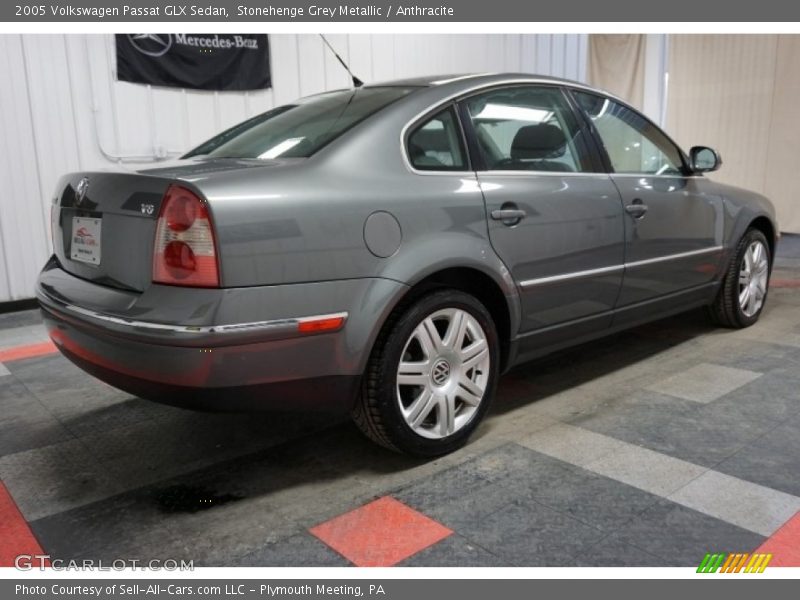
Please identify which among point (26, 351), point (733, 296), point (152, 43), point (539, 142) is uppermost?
point (152, 43)

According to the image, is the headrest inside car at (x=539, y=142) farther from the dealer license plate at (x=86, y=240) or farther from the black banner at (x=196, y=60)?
the black banner at (x=196, y=60)

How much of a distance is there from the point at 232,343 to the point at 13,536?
0.90m

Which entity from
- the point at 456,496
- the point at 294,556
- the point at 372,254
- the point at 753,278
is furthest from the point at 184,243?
the point at 753,278

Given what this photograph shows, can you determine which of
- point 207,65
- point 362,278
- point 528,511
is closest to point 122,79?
point 207,65

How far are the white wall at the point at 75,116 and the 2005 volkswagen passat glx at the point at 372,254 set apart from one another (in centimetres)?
289

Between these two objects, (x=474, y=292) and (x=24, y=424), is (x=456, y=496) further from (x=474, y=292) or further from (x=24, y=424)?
(x=24, y=424)

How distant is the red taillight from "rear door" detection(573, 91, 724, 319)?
1.86 m

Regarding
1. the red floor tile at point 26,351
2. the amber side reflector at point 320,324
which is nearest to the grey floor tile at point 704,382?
the amber side reflector at point 320,324

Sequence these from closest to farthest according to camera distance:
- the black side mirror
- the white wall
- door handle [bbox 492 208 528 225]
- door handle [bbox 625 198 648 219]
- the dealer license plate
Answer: the dealer license plate → door handle [bbox 492 208 528 225] → door handle [bbox 625 198 648 219] → the black side mirror → the white wall

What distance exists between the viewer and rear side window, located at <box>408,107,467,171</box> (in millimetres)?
2258

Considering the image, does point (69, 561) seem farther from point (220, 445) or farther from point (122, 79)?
point (122, 79)

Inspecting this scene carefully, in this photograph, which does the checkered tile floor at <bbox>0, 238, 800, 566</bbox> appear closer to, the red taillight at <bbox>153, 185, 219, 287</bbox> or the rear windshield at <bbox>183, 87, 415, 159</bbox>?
the red taillight at <bbox>153, 185, 219, 287</bbox>

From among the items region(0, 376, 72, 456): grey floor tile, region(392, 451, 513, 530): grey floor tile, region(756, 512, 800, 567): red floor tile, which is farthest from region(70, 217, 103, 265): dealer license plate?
region(756, 512, 800, 567): red floor tile

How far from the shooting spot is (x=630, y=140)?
10.5ft
